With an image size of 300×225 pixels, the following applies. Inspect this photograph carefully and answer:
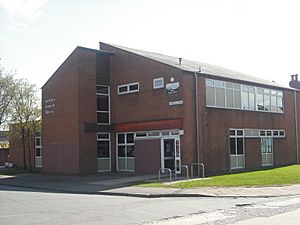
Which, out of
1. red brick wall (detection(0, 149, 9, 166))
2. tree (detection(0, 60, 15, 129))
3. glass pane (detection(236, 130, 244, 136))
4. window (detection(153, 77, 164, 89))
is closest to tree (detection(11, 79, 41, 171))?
tree (detection(0, 60, 15, 129))

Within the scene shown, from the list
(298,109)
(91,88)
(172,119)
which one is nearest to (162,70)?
(172,119)

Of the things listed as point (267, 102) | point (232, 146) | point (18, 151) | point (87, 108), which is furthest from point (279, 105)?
point (18, 151)

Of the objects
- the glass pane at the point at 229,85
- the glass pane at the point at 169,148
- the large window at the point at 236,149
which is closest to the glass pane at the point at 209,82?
the glass pane at the point at 229,85

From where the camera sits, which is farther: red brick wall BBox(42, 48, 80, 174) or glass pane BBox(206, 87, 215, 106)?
red brick wall BBox(42, 48, 80, 174)

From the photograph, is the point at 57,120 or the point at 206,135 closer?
the point at 206,135

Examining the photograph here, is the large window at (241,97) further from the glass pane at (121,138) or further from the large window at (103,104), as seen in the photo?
the large window at (103,104)

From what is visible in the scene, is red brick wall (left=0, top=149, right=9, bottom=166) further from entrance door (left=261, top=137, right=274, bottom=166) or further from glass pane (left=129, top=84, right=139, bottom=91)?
entrance door (left=261, top=137, right=274, bottom=166)

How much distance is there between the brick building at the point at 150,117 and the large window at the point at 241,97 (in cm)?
7

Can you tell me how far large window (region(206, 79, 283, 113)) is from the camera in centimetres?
2859

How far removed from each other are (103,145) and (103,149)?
28 centimetres

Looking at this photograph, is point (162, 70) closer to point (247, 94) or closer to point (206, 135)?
point (206, 135)

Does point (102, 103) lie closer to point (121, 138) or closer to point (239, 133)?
point (121, 138)

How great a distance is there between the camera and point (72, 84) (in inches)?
1226

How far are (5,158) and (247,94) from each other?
27.4 m
